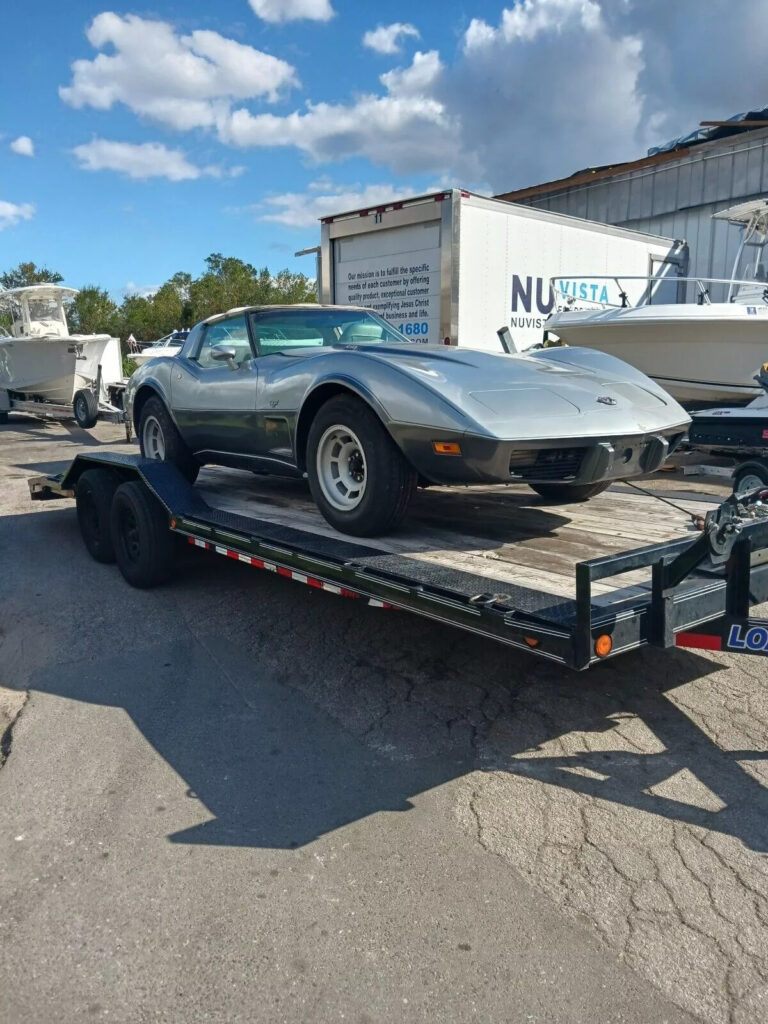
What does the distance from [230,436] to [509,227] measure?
6.10 m

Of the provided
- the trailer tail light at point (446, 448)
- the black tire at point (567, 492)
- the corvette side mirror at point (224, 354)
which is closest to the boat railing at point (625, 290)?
the black tire at point (567, 492)

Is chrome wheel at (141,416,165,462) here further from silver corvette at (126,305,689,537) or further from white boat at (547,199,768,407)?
white boat at (547,199,768,407)

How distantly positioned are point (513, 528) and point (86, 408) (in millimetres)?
12309

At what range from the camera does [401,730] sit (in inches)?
145

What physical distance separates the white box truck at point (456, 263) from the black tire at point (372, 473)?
5.56 metres

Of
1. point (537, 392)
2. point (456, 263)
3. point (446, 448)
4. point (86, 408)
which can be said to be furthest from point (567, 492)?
point (86, 408)

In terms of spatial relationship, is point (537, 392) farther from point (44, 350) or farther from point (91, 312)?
point (91, 312)

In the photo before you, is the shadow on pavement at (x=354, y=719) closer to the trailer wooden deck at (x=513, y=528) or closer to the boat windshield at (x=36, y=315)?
the trailer wooden deck at (x=513, y=528)

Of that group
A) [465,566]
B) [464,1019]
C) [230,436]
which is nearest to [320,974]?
[464,1019]

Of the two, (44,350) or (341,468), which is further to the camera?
(44,350)

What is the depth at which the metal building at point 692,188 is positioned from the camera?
→ 51.6 feet

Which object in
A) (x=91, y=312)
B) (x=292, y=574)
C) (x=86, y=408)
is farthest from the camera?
(x=91, y=312)

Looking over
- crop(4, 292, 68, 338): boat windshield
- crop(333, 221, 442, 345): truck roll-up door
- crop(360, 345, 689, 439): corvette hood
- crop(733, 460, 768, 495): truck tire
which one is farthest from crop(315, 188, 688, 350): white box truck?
crop(4, 292, 68, 338): boat windshield

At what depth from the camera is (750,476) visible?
6895 millimetres
